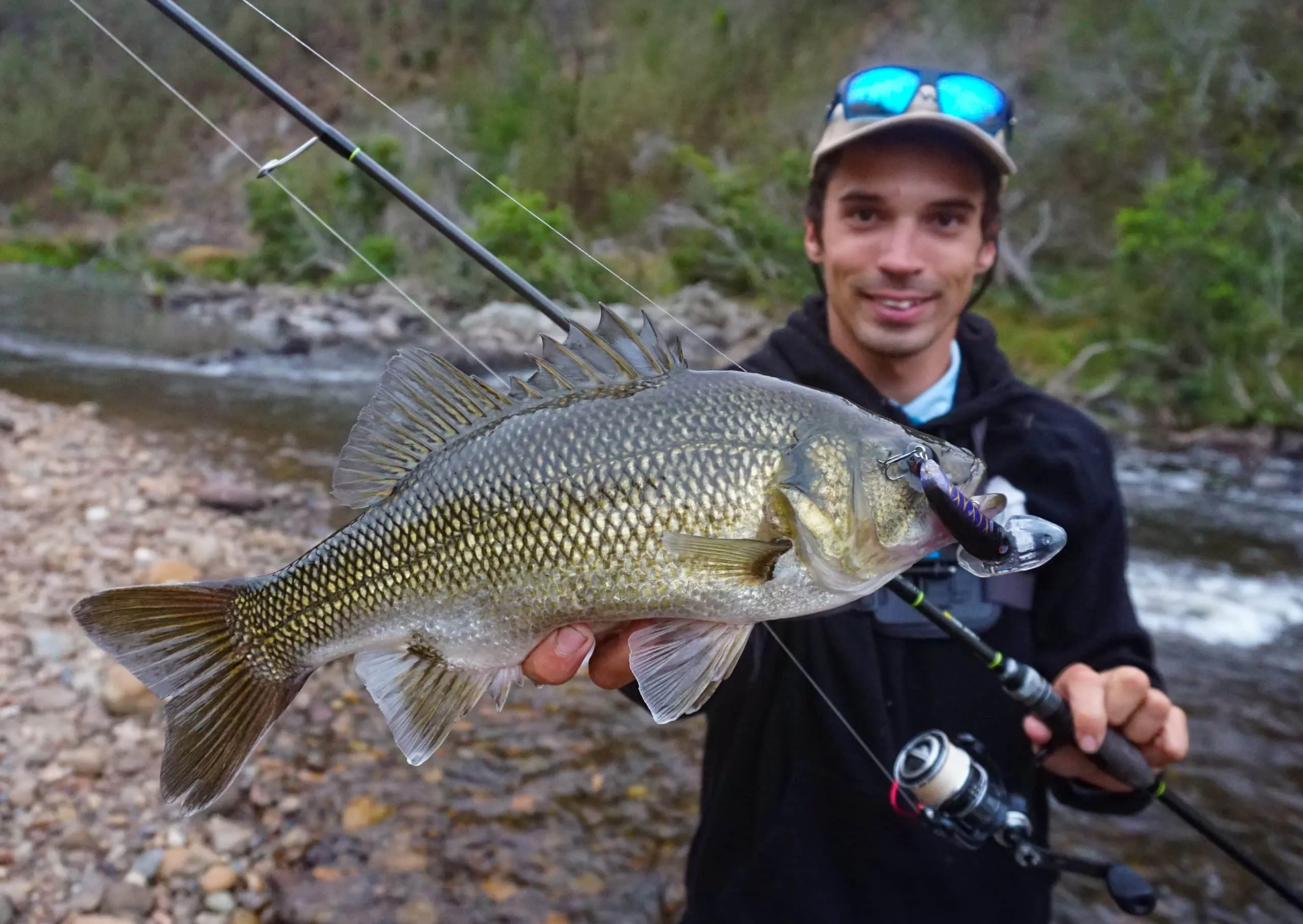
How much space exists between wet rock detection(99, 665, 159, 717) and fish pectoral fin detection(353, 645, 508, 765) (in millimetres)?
2672

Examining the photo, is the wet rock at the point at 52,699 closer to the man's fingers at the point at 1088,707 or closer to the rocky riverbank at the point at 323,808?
the rocky riverbank at the point at 323,808

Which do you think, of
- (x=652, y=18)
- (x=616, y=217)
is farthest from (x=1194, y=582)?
(x=652, y=18)

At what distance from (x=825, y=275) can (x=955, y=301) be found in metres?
0.39

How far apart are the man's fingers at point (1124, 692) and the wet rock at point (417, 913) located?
2.45 meters

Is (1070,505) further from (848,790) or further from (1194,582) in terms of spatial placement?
(1194,582)

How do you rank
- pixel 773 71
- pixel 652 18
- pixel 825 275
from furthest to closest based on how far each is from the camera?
pixel 652 18, pixel 773 71, pixel 825 275

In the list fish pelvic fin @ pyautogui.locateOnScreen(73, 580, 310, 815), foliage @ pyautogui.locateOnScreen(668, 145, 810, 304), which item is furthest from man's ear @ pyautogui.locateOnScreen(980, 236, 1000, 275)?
foliage @ pyautogui.locateOnScreen(668, 145, 810, 304)

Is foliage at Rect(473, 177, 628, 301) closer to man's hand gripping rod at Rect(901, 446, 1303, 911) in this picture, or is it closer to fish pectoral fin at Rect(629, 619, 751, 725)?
man's hand gripping rod at Rect(901, 446, 1303, 911)

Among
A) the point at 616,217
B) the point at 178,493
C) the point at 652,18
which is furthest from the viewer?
the point at 652,18

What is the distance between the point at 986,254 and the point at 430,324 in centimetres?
1647

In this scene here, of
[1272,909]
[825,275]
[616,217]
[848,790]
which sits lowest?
[616,217]

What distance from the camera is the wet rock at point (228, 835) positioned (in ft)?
10.1

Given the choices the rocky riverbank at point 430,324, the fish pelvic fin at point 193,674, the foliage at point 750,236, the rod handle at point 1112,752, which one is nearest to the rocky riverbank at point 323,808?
the fish pelvic fin at point 193,674

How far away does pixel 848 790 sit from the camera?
2.14 meters
